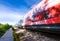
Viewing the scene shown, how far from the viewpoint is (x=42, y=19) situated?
16.3 meters

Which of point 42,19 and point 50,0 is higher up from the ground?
point 50,0

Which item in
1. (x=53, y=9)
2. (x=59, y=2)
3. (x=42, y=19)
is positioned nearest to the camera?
(x=59, y=2)

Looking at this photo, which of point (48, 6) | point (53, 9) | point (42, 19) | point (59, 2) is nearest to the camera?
point (59, 2)

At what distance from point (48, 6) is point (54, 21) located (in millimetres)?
1726

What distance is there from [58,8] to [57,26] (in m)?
1.23

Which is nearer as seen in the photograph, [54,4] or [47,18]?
[54,4]

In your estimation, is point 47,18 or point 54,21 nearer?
point 54,21

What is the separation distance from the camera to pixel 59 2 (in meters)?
12.6

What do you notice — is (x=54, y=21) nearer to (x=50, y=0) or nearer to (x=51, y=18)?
(x=51, y=18)

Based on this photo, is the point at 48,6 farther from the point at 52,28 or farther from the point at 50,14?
the point at 52,28

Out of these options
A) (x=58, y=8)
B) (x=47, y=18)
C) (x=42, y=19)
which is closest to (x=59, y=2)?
(x=58, y=8)

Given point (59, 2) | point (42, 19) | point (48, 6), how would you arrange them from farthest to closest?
point (42, 19) → point (48, 6) → point (59, 2)

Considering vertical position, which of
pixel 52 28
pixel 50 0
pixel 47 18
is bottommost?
pixel 52 28

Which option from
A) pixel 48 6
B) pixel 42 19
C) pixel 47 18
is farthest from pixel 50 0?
→ pixel 42 19
